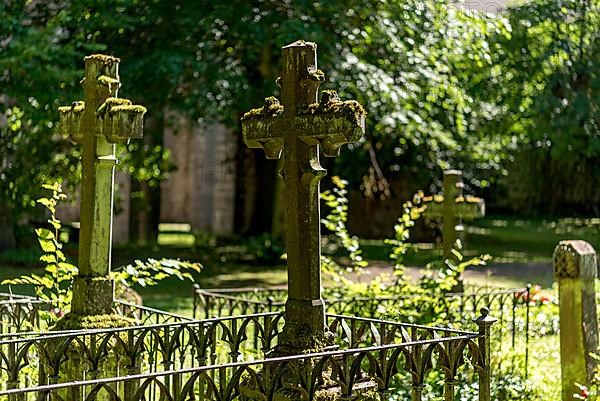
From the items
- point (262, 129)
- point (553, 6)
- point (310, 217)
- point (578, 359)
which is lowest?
point (578, 359)

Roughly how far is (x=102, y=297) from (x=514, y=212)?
30.6 m

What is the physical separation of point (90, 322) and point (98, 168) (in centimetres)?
116

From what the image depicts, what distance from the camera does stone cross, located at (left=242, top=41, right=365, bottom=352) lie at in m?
5.86

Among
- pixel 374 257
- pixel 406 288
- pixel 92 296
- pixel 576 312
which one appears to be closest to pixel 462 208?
pixel 406 288

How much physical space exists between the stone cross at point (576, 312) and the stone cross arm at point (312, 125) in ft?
9.52

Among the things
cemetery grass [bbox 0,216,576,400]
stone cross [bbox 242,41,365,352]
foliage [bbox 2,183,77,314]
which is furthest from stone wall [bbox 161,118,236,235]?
stone cross [bbox 242,41,365,352]

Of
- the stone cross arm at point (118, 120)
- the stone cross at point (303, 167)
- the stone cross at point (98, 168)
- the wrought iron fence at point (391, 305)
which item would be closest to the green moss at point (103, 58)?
the stone cross at point (98, 168)

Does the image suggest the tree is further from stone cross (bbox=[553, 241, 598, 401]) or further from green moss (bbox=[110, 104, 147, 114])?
stone cross (bbox=[553, 241, 598, 401])

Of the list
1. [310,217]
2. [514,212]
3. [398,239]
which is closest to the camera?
[310,217]

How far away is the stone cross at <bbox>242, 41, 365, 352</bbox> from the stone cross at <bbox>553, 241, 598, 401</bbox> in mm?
2804

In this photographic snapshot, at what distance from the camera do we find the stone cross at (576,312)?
25.8 feet

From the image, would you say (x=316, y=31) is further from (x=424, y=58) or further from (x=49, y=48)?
(x=49, y=48)

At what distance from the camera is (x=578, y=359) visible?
310 inches

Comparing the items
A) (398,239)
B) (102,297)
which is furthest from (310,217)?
(398,239)
